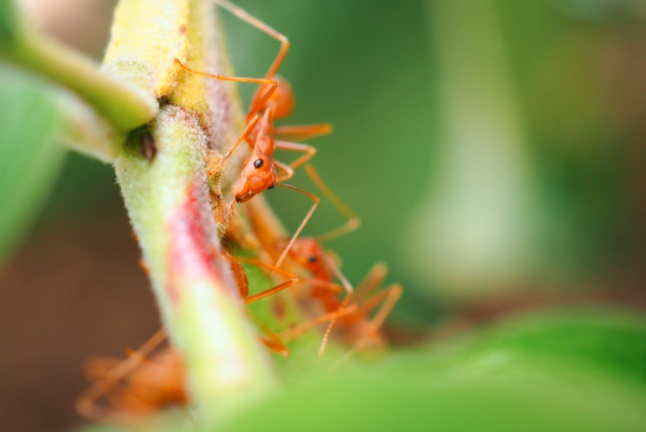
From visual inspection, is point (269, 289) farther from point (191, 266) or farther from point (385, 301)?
point (385, 301)

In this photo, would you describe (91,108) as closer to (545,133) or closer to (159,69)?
(159,69)

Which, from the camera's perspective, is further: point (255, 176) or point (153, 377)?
point (153, 377)

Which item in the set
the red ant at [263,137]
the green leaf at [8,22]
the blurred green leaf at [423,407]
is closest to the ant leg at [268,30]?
the red ant at [263,137]

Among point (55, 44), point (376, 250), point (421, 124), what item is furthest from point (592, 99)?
point (55, 44)

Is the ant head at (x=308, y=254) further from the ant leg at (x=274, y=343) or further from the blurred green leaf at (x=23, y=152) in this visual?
the blurred green leaf at (x=23, y=152)

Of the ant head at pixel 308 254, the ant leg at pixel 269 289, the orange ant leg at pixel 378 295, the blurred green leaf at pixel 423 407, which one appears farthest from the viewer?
the orange ant leg at pixel 378 295

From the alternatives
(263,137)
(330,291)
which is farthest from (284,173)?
(330,291)
